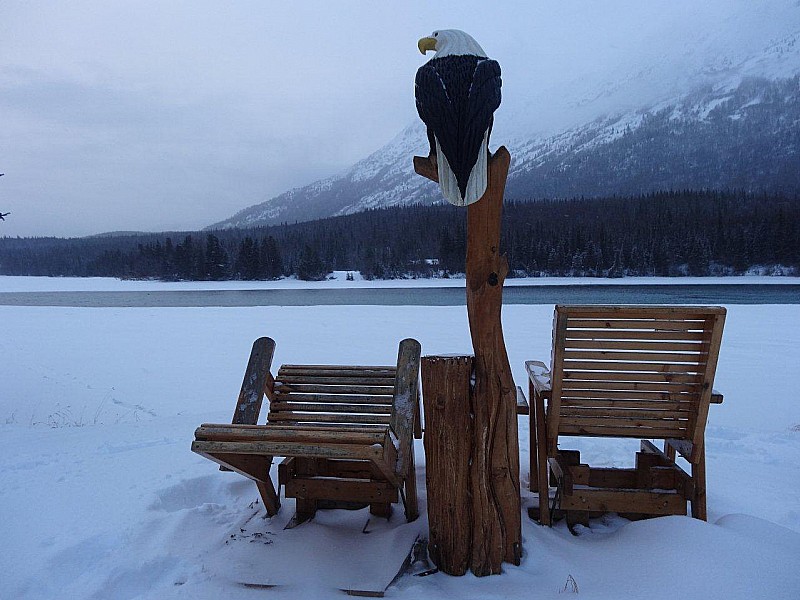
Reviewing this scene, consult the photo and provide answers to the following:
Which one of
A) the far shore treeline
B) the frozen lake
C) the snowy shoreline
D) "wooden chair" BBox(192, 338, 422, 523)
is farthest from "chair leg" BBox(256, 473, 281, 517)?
the far shore treeline

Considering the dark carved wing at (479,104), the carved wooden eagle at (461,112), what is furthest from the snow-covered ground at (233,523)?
the dark carved wing at (479,104)

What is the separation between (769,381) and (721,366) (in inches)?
32.6

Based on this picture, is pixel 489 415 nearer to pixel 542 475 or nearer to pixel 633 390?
pixel 542 475

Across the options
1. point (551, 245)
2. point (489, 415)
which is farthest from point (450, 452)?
point (551, 245)

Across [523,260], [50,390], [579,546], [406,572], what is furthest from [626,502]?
[523,260]

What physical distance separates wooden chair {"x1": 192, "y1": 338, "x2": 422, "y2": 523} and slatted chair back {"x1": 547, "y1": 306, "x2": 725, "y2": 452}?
784 millimetres

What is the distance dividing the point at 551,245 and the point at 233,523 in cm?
5713

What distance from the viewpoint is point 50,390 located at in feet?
22.1

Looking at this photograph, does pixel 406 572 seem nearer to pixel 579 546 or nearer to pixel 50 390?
pixel 579 546

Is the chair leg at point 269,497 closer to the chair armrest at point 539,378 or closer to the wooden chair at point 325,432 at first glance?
the wooden chair at point 325,432

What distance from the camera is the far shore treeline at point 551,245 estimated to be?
53.6 m

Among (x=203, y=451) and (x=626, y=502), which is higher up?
(x=203, y=451)

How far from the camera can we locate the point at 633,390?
8.86 feet

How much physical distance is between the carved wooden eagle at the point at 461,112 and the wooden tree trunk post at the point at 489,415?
4.2 inches
